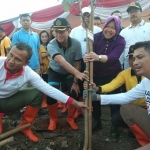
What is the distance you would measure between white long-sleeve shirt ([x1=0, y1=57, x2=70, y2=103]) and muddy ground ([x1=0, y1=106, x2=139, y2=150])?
65 cm

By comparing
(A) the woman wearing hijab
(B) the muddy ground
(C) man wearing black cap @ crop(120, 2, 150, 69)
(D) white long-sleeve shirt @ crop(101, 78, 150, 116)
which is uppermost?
(C) man wearing black cap @ crop(120, 2, 150, 69)

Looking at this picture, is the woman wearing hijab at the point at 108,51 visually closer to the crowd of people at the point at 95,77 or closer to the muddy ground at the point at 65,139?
the crowd of people at the point at 95,77

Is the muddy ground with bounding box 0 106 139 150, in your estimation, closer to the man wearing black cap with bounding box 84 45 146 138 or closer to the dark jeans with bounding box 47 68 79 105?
the man wearing black cap with bounding box 84 45 146 138

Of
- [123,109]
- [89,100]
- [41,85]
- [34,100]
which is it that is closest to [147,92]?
[123,109]

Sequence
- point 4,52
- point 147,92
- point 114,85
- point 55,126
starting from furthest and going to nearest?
1. point 4,52
2. point 55,126
3. point 114,85
4. point 147,92

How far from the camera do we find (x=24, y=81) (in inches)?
124

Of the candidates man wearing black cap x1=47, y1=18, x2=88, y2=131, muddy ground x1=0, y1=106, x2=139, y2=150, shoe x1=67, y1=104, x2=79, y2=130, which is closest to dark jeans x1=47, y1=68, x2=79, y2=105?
man wearing black cap x1=47, y1=18, x2=88, y2=131

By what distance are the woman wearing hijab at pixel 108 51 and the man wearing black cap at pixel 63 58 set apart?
34 cm

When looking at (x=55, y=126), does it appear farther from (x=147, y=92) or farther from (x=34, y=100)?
(x=147, y=92)

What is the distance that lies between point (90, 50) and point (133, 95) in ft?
2.66

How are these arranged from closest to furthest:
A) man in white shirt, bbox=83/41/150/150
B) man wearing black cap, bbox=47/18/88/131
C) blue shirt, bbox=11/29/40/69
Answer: man in white shirt, bbox=83/41/150/150 → man wearing black cap, bbox=47/18/88/131 → blue shirt, bbox=11/29/40/69

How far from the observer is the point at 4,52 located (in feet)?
17.2

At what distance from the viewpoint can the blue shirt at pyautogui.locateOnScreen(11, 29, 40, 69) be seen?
→ 15.1 ft

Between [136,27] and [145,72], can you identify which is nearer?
[145,72]
